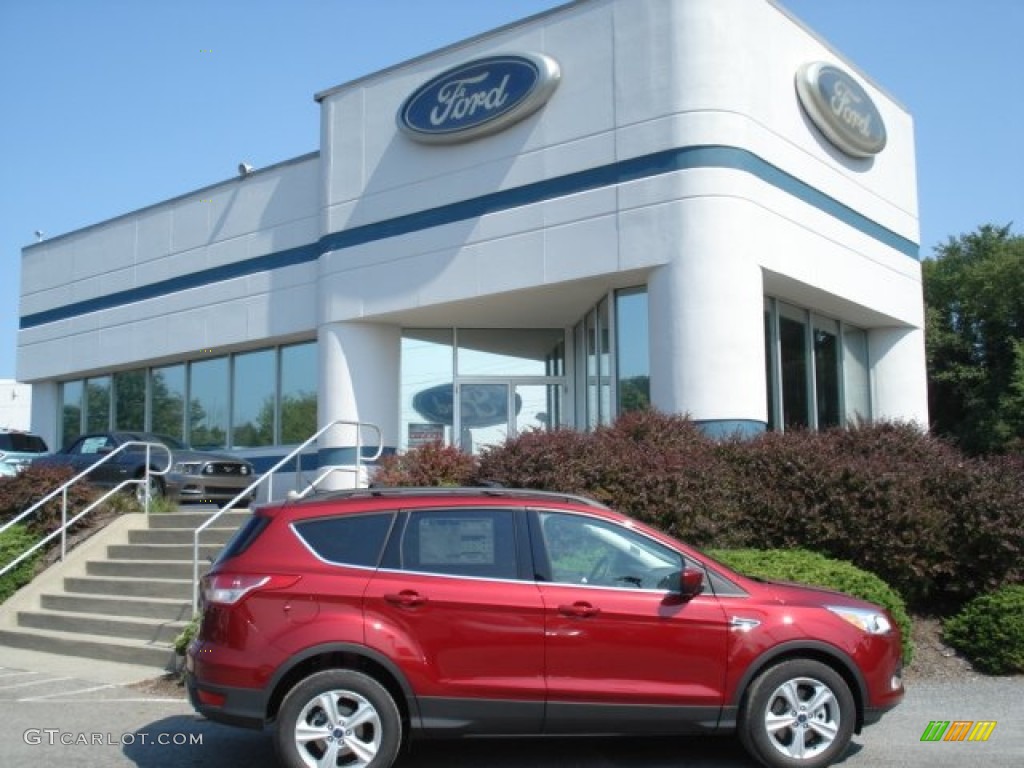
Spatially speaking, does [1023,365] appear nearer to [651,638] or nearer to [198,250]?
[198,250]

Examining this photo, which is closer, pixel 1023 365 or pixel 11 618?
pixel 11 618

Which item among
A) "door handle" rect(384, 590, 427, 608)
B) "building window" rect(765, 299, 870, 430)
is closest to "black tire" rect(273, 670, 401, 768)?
"door handle" rect(384, 590, 427, 608)

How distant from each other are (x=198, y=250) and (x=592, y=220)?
961 cm

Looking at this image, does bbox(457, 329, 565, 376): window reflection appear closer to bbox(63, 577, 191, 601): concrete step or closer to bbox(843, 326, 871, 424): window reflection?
bbox(843, 326, 871, 424): window reflection

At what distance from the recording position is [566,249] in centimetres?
1512

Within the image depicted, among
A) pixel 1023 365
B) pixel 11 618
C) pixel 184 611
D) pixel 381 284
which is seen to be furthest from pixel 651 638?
pixel 1023 365

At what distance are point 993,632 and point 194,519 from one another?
9.14 metres

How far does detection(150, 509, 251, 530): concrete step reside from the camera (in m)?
13.2

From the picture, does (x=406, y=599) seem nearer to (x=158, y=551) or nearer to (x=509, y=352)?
(x=158, y=551)

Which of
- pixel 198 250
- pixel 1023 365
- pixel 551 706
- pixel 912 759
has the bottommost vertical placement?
pixel 912 759

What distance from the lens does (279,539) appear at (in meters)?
6.13

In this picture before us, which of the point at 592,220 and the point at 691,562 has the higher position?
the point at 592,220

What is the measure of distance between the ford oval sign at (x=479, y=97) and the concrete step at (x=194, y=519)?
668cm

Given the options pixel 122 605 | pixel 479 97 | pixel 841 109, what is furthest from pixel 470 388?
pixel 122 605
